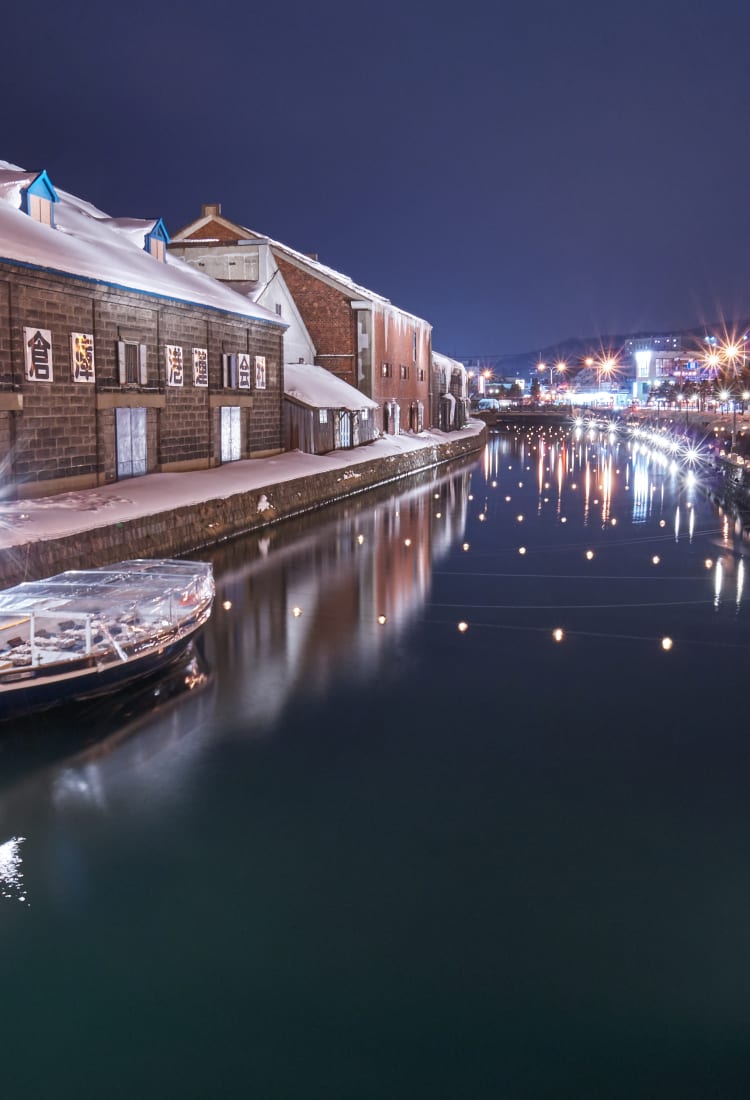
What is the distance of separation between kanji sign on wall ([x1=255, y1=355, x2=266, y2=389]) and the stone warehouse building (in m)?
0.12

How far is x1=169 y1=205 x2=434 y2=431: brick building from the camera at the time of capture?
4625 cm

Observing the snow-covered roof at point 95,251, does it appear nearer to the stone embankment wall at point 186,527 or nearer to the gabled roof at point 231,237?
the stone embankment wall at point 186,527

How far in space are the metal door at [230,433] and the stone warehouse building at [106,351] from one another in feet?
0.24

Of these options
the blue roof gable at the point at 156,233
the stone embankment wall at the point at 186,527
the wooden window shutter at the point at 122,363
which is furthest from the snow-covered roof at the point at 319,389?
the wooden window shutter at the point at 122,363

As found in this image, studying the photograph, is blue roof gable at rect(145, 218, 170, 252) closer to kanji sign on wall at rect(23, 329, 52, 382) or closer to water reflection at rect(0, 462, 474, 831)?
kanji sign on wall at rect(23, 329, 52, 382)

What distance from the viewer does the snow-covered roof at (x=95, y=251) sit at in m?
22.0

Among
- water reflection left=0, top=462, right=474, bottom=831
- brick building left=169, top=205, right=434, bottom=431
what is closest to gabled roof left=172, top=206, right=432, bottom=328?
brick building left=169, top=205, right=434, bottom=431

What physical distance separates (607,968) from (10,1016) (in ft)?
13.2

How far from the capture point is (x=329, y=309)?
49.5 metres

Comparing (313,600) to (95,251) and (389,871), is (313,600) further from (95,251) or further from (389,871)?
(95,251)

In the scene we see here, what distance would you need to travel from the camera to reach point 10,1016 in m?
6.10

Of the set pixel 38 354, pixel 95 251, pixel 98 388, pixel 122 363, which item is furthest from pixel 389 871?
pixel 95 251

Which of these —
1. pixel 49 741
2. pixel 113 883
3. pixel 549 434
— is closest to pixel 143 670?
pixel 49 741

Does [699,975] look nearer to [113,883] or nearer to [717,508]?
[113,883]
